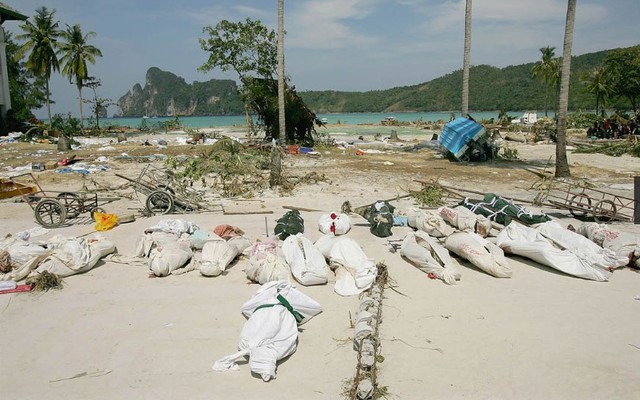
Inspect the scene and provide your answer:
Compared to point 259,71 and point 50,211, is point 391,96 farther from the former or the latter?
point 50,211

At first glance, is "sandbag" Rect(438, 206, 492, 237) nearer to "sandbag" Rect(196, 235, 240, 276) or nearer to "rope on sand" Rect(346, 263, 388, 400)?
"rope on sand" Rect(346, 263, 388, 400)

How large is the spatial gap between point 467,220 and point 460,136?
389 inches

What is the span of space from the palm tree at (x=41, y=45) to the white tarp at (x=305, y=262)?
33.0m

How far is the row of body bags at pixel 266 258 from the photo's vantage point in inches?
213

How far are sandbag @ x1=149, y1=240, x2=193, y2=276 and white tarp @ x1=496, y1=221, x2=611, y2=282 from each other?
4.31 metres

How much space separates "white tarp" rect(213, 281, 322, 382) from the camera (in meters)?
3.66

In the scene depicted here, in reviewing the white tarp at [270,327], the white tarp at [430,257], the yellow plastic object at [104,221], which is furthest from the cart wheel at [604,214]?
the yellow plastic object at [104,221]

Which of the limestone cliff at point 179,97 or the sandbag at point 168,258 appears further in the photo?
the limestone cliff at point 179,97

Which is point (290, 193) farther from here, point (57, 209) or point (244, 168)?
point (57, 209)

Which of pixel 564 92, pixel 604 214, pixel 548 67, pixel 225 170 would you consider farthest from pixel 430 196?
pixel 548 67

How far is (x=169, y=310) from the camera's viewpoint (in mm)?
4801

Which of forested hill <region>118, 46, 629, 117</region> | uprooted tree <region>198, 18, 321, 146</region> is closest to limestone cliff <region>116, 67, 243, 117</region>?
forested hill <region>118, 46, 629, 117</region>

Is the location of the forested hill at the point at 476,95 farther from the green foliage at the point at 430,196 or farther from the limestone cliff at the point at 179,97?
the green foliage at the point at 430,196

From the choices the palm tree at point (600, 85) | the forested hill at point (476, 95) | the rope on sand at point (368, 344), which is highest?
the forested hill at point (476, 95)
